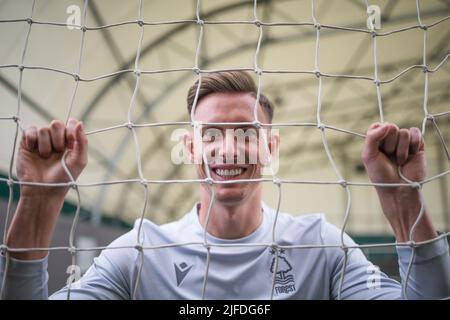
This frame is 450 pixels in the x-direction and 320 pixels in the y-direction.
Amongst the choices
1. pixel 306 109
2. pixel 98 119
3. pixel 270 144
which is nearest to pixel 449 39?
pixel 306 109

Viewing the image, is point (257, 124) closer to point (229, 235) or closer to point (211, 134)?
point (211, 134)

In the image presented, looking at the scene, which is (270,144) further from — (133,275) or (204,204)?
(133,275)

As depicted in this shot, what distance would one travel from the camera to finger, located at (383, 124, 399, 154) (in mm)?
686

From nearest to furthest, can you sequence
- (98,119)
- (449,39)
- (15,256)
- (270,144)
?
(15,256)
(270,144)
(98,119)
(449,39)

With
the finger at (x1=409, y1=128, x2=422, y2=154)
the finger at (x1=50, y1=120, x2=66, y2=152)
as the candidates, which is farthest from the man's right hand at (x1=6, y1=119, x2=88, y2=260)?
the finger at (x1=409, y1=128, x2=422, y2=154)

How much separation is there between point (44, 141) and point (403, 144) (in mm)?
552

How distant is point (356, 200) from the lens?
22.0ft

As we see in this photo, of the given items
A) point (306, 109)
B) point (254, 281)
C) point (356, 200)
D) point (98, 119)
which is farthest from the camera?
point (356, 200)

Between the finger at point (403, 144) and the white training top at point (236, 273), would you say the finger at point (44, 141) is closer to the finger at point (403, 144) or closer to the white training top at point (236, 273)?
the white training top at point (236, 273)

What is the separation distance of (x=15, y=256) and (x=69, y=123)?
0.72ft

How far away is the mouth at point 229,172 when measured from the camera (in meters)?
0.87

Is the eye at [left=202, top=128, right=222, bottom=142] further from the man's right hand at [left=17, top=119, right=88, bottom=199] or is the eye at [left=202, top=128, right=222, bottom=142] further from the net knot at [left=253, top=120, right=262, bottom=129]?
the man's right hand at [left=17, top=119, right=88, bottom=199]

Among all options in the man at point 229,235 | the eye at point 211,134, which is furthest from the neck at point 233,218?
the eye at point 211,134

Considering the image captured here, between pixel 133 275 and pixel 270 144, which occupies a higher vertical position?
pixel 270 144
